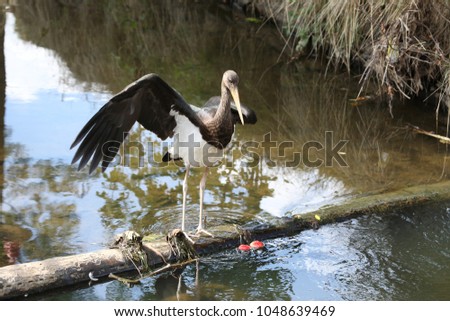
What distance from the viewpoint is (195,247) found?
15.9 feet

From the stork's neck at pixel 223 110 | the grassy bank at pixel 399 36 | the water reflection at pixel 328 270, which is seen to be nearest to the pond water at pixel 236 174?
the water reflection at pixel 328 270

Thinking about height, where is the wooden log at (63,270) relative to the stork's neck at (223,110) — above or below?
below

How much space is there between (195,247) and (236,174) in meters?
1.62

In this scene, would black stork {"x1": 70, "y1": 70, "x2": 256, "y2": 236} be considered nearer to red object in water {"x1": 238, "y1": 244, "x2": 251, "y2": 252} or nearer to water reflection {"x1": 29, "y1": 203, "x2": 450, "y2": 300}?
red object in water {"x1": 238, "y1": 244, "x2": 251, "y2": 252}

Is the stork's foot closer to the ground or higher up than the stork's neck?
closer to the ground

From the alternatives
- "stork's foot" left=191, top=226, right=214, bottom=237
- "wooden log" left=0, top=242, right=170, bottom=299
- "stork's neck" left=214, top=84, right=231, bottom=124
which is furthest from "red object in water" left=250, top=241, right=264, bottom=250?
"stork's neck" left=214, top=84, right=231, bottom=124

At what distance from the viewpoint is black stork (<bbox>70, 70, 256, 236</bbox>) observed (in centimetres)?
471

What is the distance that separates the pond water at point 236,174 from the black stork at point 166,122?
0.56 m

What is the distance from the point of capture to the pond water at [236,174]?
4.71 meters

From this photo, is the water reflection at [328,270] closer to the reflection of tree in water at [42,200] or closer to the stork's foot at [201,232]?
the stork's foot at [201,232]

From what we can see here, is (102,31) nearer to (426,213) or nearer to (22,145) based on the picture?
(22,145)

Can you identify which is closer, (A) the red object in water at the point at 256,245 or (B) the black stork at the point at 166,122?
(B) the black stork at the point at 166,122

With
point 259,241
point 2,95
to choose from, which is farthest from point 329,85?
point 259,241

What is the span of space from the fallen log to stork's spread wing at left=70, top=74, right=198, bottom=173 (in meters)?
0.62
